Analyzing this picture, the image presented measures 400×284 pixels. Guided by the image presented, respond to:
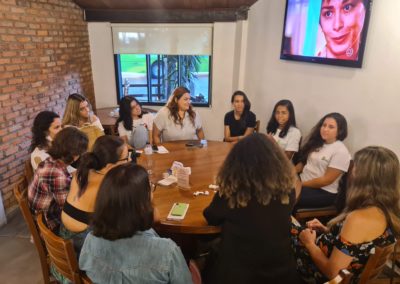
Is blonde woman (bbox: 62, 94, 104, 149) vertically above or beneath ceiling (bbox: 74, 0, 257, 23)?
beneath

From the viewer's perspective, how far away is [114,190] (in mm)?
1188

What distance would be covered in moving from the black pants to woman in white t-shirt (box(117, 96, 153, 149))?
180 centimetres

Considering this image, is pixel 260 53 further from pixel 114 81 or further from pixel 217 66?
pixel 114 81

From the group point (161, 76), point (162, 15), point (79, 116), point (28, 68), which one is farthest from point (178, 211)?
point (161, 76)

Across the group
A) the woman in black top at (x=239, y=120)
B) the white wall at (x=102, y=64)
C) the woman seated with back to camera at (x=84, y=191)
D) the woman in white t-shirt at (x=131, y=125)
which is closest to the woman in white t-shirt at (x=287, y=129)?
the woman in black top at (x=239, y=120)

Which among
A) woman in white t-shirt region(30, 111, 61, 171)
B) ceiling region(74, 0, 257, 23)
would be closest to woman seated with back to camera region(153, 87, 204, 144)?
woman in white t-shirt region(30, 111, 61, 171)

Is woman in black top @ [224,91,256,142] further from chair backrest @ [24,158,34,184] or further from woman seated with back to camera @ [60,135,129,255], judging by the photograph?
chair backrest @ [24,158,34,184]

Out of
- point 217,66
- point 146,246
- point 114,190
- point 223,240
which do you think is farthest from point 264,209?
point 217,66

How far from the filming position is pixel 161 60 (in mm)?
5152

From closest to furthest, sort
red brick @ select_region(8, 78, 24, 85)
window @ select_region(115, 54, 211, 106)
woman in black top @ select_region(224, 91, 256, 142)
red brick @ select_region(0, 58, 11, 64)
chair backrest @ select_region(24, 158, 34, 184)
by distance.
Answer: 1. chair backrest @ select_region(24, 158, 34, 184)
2. red brick @ select_region(0, 58, 11, 64)
3. red brick @ select_region(8, 78, 24, 85)
4. woman in black top @ select_region(224, 91, 256, 142)
5. window @ select_region(115, 54, 211, 106)

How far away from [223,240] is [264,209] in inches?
10.0

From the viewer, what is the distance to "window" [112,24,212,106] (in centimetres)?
471

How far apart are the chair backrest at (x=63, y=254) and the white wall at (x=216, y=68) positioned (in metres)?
3.79

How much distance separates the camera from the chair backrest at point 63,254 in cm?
132
